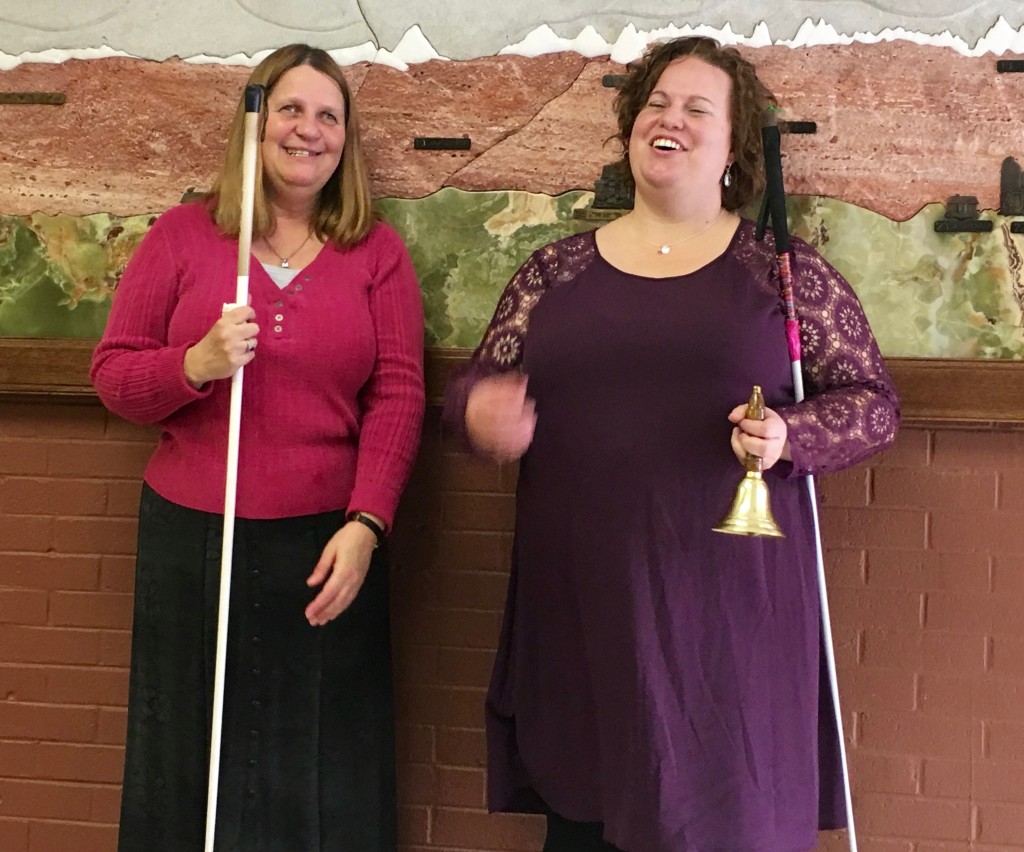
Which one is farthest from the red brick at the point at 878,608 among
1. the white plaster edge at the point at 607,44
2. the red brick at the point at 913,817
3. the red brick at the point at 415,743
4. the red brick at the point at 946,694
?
the white plaster edge at the point at 607,44

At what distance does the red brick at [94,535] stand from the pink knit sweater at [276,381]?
39 cm

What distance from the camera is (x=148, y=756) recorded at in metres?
1.66

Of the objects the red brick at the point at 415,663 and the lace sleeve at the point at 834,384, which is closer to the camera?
the lace sleeve at the point at 834,384

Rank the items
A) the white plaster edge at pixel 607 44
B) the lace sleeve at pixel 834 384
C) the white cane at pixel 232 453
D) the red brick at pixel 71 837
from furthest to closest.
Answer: the red brick at pixel 71 837, the white plaster edge at pixel 607 44, the white cane at pixel 232 453, the lace sleeve at pixel 834 384

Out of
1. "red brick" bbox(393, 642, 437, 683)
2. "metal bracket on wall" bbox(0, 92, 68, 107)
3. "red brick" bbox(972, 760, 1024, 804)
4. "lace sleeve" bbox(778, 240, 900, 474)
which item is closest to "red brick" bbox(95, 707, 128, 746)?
"red brick" bbox(393, 642, 437, 683)

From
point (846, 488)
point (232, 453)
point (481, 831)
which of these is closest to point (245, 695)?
point (232, 453)

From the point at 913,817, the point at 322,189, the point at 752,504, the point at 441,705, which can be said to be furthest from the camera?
the point at 441,705

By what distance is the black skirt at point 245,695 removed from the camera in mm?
1618

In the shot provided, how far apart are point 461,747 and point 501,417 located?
88cm

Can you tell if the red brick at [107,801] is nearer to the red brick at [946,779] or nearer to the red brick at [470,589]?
the red brick at [470,589]

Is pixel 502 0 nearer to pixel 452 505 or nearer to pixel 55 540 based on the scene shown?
pixel 452 505

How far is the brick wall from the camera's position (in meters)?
1.83

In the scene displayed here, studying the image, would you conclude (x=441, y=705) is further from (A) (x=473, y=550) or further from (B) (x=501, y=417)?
(B) (x=501, y=417)

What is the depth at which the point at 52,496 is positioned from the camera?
201 cm
